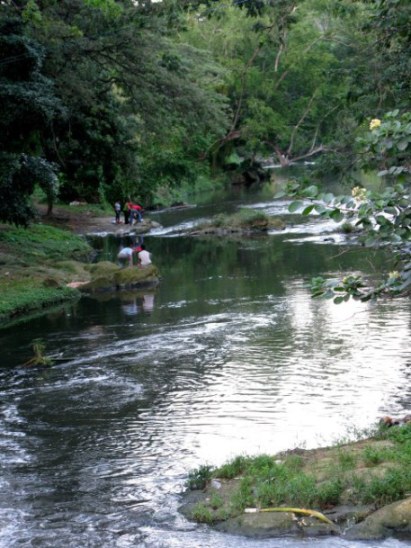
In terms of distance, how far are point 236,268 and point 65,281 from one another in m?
6.29

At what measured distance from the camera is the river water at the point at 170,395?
9508 mm

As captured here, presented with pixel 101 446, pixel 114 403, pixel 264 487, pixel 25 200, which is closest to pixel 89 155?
pixel 25 200

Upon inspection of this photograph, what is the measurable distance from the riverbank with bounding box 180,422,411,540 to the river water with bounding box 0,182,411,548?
21 centimetres

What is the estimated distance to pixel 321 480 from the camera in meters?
9.05

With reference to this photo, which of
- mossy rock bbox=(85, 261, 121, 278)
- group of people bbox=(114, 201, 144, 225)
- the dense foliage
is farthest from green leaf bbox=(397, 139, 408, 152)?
group of people bbox=(114, 201, 144, 225)

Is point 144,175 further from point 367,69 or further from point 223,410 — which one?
point 223,410

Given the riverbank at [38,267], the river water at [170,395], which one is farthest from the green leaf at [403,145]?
the riverbank at [38,267]

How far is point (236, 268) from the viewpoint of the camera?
96.7 ft

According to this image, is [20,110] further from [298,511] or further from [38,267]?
[298,511]

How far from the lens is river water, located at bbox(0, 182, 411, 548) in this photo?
9508 mm

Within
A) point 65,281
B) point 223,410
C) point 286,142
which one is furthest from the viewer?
point 286,142

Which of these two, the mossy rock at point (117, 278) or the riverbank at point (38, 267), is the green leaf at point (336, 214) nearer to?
the riverbank at point (38, 267)

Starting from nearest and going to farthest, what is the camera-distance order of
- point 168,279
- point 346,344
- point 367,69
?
1. point 346,344
2. point 367,69
3. point 168,279

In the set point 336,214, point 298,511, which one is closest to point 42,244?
point 298,511
